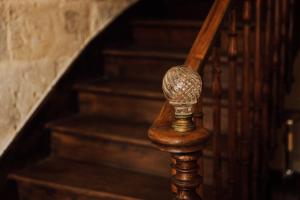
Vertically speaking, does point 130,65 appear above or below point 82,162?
above

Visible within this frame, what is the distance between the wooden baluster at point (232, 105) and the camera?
1963 millimetres

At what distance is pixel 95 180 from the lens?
2340 millimetres

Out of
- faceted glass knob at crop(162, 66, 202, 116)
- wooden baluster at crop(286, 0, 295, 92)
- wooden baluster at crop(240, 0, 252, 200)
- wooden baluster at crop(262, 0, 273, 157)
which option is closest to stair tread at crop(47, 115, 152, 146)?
wooden baluster at crop(240, 0, 252, 200)

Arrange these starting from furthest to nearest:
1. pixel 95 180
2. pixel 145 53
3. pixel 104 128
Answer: pixel 145 53, pixel 104 128, pixel 95 180

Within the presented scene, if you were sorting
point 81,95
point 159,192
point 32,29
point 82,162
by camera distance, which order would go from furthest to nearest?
point 81,95
point 82,162
point 32,29
point 159,192

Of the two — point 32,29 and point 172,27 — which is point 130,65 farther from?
point 32,29

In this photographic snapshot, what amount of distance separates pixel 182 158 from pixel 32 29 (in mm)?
1379

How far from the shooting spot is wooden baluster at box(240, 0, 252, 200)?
2.08 m

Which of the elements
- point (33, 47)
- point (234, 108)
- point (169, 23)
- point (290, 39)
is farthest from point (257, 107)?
point (33, 47)

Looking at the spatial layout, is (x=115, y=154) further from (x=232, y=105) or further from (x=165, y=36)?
(x=165, y=36)

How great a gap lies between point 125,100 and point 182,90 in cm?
145

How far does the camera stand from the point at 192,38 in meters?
3.02

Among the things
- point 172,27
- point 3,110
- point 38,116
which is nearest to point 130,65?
point 172,27

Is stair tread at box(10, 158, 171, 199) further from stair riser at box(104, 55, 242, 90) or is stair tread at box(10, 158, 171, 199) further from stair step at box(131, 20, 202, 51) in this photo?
stair step at box(131, 20, 202, 51)
